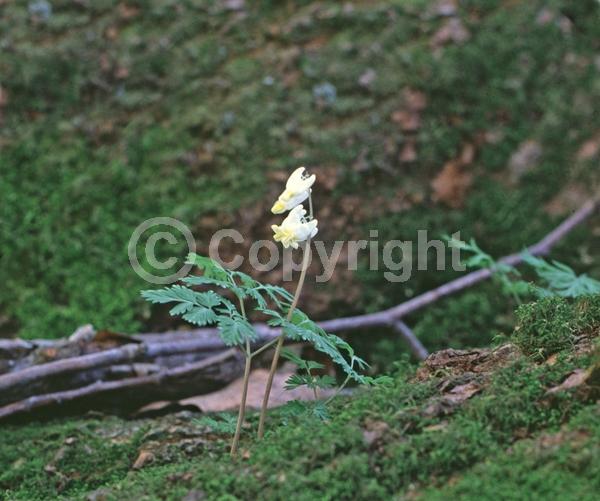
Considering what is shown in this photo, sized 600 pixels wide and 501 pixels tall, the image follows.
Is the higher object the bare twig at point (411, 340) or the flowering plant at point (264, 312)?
the flowering plant at point (264, 312)

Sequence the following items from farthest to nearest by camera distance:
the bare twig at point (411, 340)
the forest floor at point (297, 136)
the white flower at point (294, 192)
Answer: the forest floor at point (297, 136), the bare twig at point (411, 340), the white flower at point (294, 192)

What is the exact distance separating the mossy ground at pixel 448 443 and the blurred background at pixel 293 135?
204 cm

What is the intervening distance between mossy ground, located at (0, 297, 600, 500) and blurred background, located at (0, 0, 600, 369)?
204 cm

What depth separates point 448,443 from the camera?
1716 millimetres

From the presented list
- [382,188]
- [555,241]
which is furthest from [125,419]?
[555,241]

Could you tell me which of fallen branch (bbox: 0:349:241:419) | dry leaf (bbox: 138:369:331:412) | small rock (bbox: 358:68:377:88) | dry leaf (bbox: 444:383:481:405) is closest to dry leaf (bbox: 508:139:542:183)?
small rock (bbox: 358:68:377:88)

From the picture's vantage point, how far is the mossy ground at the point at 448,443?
5.28ft

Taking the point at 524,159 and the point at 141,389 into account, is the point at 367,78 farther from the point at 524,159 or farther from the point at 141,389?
the point at 141,389

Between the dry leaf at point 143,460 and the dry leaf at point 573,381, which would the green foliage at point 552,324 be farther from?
the dry leaf at point 143,460

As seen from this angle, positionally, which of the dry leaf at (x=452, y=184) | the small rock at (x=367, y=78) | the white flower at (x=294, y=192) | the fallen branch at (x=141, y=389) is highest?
the small rock at (x=367, y=78)

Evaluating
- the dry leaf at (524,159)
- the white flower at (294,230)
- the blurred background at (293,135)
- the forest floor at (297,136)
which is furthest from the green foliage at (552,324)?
the dry leaf at (524,159)

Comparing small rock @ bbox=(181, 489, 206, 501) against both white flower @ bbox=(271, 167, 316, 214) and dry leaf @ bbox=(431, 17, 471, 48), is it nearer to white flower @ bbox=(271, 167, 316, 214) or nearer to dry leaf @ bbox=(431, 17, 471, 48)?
white flower @ bbox=(271, 167, 316, 214)

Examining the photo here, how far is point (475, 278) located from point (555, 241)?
2.04 feet

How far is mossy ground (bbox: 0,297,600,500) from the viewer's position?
5.28ft
